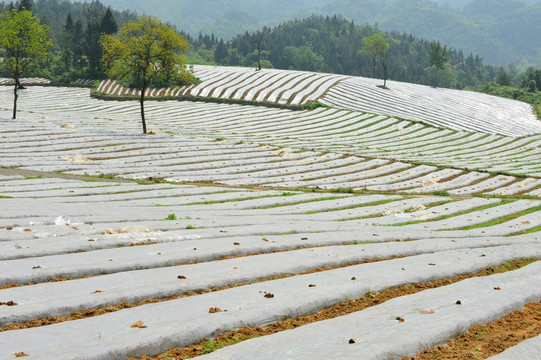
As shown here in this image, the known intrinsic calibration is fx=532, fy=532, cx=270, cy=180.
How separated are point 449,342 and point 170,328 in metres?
4.36

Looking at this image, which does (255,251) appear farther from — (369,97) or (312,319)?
(369,97)

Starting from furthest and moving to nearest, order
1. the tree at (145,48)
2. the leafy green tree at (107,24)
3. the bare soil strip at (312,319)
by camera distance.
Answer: the leafy green tree at (107,24) < the tree at (145,48) < the bare soil strip at (312,319)

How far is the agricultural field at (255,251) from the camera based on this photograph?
8023 mm

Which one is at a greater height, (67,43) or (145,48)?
(67,43)

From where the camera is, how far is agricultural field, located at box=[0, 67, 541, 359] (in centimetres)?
802

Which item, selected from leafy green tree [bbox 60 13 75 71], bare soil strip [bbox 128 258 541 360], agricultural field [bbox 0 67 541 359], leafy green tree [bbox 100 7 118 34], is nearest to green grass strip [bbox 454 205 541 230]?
agricultural field [bbox 0 67 541 359]

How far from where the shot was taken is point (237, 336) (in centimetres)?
816

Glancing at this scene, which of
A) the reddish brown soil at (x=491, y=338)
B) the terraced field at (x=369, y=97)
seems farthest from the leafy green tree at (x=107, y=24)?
the reddish brown soil at (x=491, y=338)

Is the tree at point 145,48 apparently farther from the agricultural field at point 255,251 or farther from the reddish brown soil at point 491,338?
the reddish brown soil at point 491,338

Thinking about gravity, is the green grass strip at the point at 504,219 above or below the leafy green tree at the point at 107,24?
below

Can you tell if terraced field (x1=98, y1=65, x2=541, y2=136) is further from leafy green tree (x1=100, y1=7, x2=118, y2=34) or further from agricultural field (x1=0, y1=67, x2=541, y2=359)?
agricultural field (x1=0, y1=67, x2=541, y2=359)

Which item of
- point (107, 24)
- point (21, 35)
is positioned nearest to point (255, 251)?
point (21, 35)

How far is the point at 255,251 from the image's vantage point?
13.3m

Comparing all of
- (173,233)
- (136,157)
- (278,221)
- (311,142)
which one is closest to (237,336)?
(173,233)
